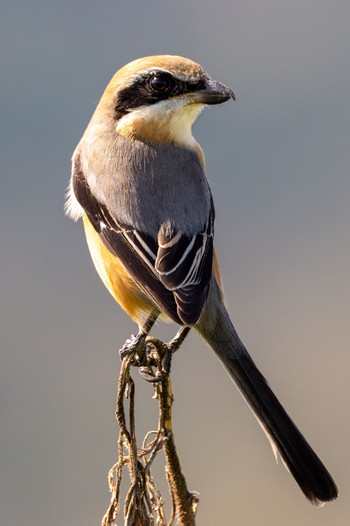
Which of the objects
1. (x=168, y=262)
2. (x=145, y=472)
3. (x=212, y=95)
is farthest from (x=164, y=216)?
(x=145, y=472)

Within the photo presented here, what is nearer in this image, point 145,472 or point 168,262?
point 145,472

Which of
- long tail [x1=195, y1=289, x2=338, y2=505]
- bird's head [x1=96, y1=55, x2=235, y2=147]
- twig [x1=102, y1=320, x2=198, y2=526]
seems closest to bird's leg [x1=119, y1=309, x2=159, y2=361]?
twig [x1=102, y1=320, x2=198, y2=526]

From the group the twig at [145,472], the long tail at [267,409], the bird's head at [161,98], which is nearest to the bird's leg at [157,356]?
the twig at [145,472]

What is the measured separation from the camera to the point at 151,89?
4.65 m

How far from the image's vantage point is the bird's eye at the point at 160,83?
4.60 meters

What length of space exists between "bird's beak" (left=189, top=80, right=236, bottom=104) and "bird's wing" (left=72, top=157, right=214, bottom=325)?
1.41ft

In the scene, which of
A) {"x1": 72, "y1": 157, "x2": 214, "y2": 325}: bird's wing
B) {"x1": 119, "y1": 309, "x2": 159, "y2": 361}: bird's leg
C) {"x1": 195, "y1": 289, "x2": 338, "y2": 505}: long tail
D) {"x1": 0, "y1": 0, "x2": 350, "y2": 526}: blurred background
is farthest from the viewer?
{"x1": 0, "y1": 0, "x2": 350, "y2": 526}: blurred background

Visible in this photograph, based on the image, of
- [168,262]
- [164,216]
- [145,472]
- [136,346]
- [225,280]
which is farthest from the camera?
[225,280]

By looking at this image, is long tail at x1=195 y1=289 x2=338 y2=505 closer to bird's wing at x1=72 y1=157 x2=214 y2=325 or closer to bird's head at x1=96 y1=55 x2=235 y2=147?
bird's wing at x1=72 y1=157 x2=214 y2=325

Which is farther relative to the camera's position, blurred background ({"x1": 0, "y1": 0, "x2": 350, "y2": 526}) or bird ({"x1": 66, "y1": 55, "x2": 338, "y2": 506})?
blurred background ({"x1": 0, "y1": 0, "x2": 350, "y2": 526})

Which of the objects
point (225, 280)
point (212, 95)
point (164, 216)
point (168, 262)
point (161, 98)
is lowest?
point (168, 262)

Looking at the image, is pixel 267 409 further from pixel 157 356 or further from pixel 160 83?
pixel 160 83

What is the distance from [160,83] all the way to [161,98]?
0.23 ft

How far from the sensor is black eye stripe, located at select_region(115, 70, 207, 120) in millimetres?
4586
